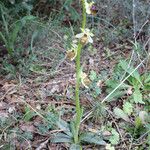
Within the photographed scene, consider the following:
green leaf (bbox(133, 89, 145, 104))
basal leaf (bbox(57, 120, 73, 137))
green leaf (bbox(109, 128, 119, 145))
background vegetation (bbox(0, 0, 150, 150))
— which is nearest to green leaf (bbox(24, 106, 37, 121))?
background vegetation (bbox(0, 0, 150, 150))

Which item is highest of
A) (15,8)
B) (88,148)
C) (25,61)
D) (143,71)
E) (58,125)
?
(15,8)

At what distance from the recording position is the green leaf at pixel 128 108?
2403 mm

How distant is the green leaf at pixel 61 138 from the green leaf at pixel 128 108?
0.48 m

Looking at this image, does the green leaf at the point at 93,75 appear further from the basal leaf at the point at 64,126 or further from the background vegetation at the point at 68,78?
the basal leaf at the point at 64,126

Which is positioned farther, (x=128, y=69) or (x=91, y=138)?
(x=128, y=69)

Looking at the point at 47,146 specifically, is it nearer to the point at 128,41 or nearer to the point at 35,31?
the point at 35,31

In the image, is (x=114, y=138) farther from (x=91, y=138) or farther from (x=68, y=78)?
(x=68, y=78)

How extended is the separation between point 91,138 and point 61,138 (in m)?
0.19

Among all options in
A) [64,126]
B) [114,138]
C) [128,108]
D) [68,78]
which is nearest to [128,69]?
[128,108]

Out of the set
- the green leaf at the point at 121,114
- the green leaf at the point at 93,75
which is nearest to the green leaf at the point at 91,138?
the green leaf at the point at 121,114

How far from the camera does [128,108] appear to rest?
2.42 meters

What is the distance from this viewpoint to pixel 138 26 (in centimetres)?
317

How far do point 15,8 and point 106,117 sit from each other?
121 cm

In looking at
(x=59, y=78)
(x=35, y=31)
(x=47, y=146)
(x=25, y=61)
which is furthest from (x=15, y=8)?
(x=47, y=146)
